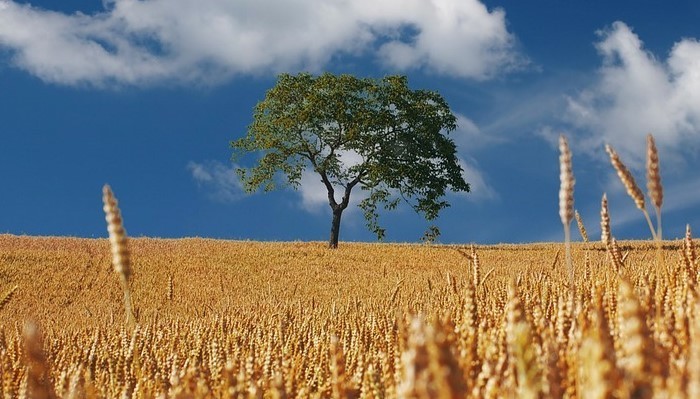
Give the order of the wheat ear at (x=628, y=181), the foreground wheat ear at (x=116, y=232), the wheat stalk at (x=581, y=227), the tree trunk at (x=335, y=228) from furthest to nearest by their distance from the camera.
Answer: the tree trunk at (x=335, y=228), the wheat stalk at (x=581, y=227), the wheat ear at (x=628, y=181), the foreground wheat ear at (x=116, y=232)

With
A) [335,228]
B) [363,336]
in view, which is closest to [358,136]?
[335,228]

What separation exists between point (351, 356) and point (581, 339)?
2127mm

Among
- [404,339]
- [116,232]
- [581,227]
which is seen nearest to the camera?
[116,232]

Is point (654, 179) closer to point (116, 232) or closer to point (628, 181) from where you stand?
point (628, 181)

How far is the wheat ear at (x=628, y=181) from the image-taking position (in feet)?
7.98

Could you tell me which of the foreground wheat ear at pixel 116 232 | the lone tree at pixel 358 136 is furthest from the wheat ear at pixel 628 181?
the lone tree at pixel 358 136

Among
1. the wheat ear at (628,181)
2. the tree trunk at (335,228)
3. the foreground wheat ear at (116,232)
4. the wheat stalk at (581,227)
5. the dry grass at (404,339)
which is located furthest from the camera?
the tree trunk at (335,228)

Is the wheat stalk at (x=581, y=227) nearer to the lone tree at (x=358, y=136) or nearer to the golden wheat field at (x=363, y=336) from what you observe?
the golden wheat field at (x=363, y=336)

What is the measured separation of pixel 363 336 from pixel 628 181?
9.15 ft

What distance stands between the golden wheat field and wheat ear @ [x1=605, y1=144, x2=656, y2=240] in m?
0.19

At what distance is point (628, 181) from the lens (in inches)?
98.8

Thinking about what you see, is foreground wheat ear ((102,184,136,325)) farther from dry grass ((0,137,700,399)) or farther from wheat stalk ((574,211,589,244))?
wheat stalk ((574,211,589,244))

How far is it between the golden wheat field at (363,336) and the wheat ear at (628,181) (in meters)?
0.19

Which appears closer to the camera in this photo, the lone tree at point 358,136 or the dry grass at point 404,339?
the dry grass at point 404,339
